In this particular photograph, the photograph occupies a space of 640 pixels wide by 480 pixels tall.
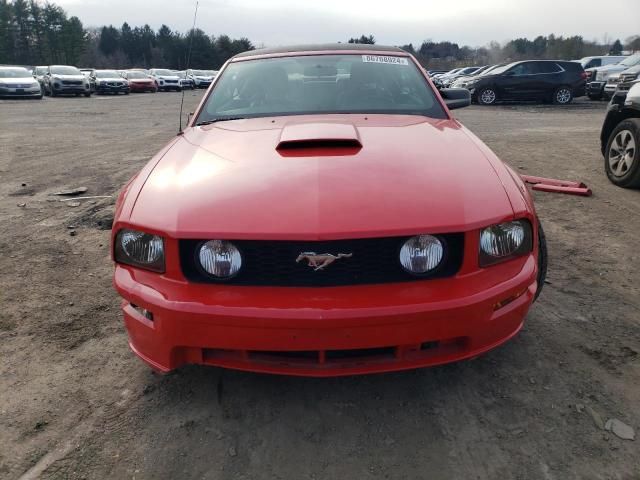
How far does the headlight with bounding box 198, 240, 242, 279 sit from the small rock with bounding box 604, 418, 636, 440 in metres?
1.60

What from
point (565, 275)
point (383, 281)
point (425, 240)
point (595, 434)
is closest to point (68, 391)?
point (383, 281)

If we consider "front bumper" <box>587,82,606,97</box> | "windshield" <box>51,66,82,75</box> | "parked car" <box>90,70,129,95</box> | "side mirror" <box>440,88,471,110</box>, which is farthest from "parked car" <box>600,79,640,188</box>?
"parked car" <box>90,70,129,95</box>

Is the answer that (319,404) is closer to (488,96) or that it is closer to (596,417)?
(596,417)

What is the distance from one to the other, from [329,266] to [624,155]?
495cm

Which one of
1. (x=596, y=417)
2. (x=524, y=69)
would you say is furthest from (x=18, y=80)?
(x=596, y=417)

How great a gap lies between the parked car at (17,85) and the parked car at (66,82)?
214cm

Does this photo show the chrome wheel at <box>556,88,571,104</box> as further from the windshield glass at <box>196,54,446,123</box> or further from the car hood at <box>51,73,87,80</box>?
the car hood at <box>51,73,87,80</box>

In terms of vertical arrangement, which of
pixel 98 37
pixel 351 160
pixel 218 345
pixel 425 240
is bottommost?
pixel 218 345

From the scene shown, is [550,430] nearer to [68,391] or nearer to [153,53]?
[68,391]

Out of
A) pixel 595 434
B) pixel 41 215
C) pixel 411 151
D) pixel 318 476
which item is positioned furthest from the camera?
pixel 41 215

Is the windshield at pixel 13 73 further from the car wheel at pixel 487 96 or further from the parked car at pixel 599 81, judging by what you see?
the parked car at pixel 599 81

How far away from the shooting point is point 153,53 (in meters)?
79.1

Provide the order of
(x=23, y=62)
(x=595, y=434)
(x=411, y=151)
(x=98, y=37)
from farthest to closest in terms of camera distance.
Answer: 1. (x=98, y=37)
2. (x=23, y=62)
3. (x=411, y=151)
4. (x=595, y=434)

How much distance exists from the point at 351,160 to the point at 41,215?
154 inches
